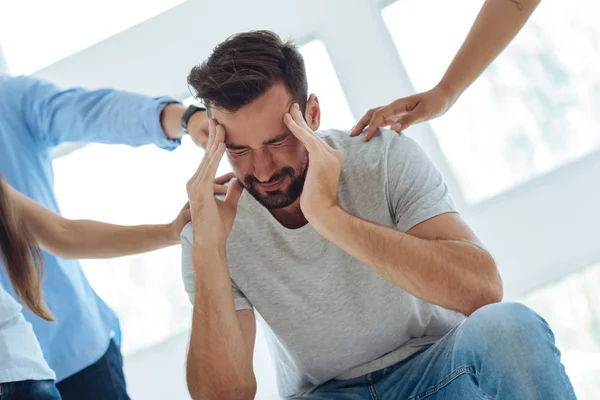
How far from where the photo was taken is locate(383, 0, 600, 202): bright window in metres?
→ 2.23

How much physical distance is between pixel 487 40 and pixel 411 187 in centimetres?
46

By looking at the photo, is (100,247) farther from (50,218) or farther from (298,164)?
(298,164)

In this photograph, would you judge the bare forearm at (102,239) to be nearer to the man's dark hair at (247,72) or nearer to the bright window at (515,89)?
the man's dark hair at (247,72)

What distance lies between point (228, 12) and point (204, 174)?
89 centimetres

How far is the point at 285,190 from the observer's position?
1.51 metres

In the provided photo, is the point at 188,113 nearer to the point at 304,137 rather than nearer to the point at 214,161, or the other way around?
the point at 214,161

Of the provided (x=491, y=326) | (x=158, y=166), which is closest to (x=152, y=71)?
(x=158, y=166)

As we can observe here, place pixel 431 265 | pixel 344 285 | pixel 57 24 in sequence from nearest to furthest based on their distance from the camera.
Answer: pixel 431 265, pixel 344 285, pixel 57 24

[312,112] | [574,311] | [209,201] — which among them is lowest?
[574,311]

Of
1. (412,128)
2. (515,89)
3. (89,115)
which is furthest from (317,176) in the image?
(515,89)

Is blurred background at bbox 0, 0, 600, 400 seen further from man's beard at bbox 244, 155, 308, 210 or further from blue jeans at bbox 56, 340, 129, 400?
man's beard at bbox 244, 155, 308, 210

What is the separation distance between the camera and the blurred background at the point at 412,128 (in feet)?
7.31

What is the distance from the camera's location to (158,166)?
231 cm

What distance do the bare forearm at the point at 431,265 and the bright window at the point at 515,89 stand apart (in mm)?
936
